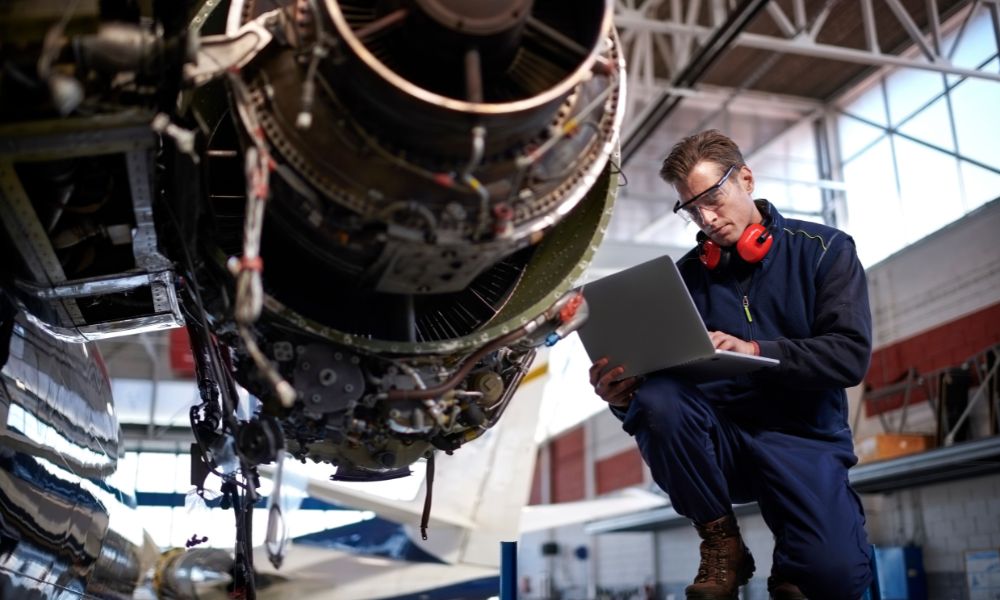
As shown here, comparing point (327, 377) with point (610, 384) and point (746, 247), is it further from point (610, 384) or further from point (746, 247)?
point (746, 247)

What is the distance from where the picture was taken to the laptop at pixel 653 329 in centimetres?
291

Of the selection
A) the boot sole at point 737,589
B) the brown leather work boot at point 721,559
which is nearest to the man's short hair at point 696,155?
the brown leather work boot at point 721,559

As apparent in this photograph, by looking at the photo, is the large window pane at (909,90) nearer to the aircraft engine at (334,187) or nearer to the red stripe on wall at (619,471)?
the red stripe on wall at (619,471)

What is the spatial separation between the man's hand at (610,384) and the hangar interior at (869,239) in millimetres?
2726

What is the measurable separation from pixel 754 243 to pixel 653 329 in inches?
23.4

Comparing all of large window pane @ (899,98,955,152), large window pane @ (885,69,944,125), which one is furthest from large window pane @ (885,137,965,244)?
large window pane @ (885,69,944,125)

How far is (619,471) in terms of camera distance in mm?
21016

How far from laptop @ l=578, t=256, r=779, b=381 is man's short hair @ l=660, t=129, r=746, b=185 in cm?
57

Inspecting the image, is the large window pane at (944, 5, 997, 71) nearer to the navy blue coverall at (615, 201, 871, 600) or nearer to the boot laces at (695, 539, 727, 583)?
the navy blue coverall at (615, 201, 871, 600)

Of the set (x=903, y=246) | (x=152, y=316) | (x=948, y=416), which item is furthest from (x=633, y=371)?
(x=903, y=246)

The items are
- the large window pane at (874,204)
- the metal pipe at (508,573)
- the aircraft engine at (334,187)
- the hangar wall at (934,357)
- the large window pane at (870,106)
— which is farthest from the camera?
the large window pane at (870,106)

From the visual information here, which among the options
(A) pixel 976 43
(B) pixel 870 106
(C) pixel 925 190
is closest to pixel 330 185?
(C) pixel 925 190

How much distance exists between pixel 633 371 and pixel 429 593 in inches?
249

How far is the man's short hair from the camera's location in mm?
3393
